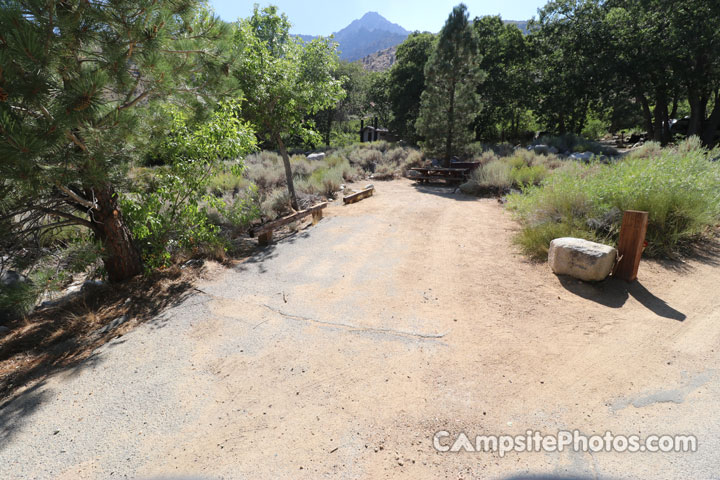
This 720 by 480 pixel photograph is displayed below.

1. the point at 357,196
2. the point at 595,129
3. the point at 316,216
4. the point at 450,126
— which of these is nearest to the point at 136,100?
the point at 316,216

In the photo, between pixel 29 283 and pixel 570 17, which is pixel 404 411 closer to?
pixel 29 283

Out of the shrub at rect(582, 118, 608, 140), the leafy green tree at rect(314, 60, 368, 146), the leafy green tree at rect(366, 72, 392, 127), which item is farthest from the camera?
the leafy green tree at rect(314, 60, 368, 146)

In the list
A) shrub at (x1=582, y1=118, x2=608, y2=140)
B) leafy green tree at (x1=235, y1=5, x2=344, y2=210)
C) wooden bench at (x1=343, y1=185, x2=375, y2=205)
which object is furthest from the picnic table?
shrub at (x1=582, y1=118, x2=608, y2=140)

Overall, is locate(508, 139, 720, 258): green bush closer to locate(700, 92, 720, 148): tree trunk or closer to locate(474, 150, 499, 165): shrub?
locate(474, 150, 499, 165): shrub

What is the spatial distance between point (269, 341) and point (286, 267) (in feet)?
6.70

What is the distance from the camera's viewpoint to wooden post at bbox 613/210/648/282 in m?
3.99

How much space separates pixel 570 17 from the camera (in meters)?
18.0

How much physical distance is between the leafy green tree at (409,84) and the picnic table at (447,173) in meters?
10.9

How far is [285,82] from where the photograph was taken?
792cm

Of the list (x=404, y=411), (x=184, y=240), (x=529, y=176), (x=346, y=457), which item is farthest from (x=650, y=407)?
(x=529, y=176)

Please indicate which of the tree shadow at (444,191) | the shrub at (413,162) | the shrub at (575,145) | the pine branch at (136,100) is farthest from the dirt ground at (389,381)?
the shrub at (575,145)

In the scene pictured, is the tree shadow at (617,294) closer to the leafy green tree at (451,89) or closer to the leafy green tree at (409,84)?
the leafy green tree at (451,89)

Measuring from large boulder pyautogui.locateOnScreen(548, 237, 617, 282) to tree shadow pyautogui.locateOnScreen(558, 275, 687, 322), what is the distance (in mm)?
91

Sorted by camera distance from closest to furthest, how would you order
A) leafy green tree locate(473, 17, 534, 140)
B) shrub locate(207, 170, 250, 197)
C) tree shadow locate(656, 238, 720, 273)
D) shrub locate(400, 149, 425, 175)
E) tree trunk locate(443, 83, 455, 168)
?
tree shadow locate(656, 238, 720, 273)
shrub locate(207, 170, 250, 197)
tree trunk locate(443, 83, 455, 168)
shrub locate(400, 149, 425, 175)
leafy green tree locate(473, 17, 534, 140)
